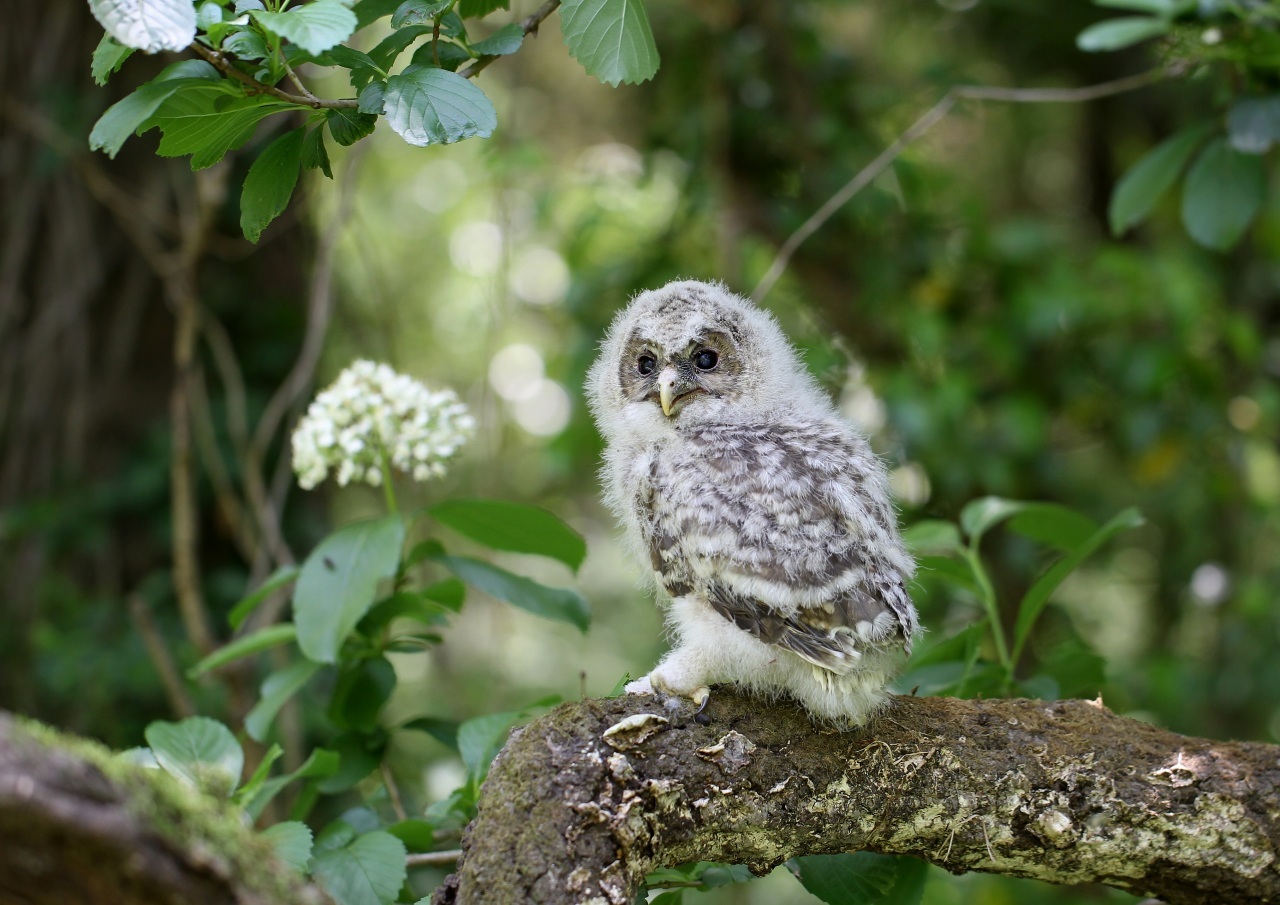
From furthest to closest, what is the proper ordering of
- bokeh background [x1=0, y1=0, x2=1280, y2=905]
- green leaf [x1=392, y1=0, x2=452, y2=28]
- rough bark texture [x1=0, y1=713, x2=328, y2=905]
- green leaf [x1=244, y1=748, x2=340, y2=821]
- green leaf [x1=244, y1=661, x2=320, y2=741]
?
1. bokeh background [x1=0, y1=0, x2=1280, y2=905]
2. green leaf [x1=244, y1=661, x2=320, y2=741]
3. green leaf [x1=244, y1=748, x2=340, y2=821]
4. green leaf [x1=392, y1=0, x2=452, y2=28]
5. rough bark texture [x1=0, y1=713, x2=328, y2=905]

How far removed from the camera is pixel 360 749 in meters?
2.26

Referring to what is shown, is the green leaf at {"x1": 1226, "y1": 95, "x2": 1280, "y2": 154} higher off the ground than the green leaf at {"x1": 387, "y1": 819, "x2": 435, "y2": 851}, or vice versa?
the green leaf at {"x1": 1226, "y1": 95, "x2": 1280, "y2": 154}

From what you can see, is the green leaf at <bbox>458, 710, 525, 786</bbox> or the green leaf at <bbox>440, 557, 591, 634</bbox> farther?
the green leaf at <bbox>440, 557, 591, 634</bbox>

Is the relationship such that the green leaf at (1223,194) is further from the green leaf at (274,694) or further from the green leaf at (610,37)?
the green leaf at (274,694)

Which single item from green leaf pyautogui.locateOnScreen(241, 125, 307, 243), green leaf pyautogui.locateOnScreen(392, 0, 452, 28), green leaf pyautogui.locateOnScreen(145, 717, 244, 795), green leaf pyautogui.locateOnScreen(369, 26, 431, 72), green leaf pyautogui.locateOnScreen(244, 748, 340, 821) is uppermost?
green leaf pyautogui.locateOnScreen(392, 0, 452, 28)

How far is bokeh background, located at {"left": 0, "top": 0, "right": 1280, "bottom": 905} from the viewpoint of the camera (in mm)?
4207

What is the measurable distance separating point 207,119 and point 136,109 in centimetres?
10

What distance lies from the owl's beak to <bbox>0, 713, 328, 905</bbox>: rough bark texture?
52.4 inches

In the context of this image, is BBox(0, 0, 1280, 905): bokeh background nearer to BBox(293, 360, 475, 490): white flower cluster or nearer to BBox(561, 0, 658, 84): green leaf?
BBox(293, 360, 475, 490): white flower cluster

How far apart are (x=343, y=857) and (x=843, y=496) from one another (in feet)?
3.37

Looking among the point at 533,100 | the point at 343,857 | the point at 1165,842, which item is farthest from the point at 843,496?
the point at 533,100

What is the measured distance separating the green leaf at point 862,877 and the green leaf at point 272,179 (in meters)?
1.40

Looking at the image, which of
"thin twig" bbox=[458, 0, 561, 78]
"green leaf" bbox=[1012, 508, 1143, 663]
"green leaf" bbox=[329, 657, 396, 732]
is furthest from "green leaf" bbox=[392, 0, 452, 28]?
"green leaf" bbox=[1012, 508, 1143, 663]

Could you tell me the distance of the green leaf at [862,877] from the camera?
1.85 metres
